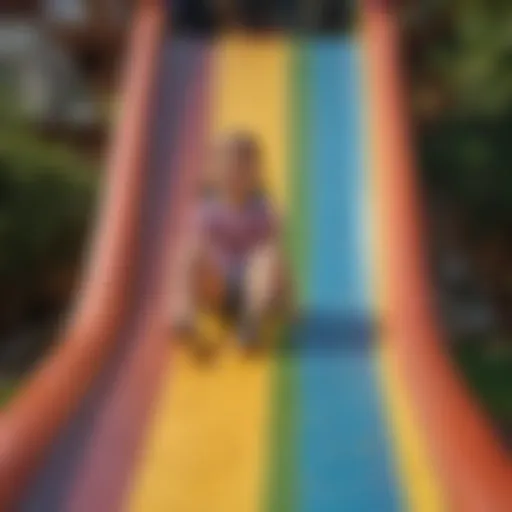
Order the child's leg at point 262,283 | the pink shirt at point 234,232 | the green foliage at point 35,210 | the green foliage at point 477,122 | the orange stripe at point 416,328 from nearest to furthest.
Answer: the orange stripe at point 416,328
the child's leg at point 262,283
the pink shirt at point 234,232
the green foliage at point 35,210
the green foliage at point 477,122

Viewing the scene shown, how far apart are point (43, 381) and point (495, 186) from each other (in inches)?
101

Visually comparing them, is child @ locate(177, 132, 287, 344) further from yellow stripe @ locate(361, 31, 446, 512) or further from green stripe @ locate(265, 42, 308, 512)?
yellow stripe @ locate(361, 31, 446, 512)

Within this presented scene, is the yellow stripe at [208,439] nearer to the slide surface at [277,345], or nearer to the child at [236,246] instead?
the slide surface at [277,345]

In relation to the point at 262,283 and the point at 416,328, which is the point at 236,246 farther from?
the point at 416,328

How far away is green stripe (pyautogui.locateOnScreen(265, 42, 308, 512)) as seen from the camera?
2381mm

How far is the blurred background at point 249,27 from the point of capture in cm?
452

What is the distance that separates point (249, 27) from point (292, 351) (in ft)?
8.54

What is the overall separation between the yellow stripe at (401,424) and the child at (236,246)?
11.2 inches

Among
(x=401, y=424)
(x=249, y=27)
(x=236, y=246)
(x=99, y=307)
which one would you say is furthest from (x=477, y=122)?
(x=401, y=424)

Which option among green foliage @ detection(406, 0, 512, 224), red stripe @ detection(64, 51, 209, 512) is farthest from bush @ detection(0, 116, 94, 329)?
green foliage @ detection(406, 0, 512, 224)

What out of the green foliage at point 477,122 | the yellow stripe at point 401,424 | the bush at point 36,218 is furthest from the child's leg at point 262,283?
the green foliage at point 477,122

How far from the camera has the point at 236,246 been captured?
318 centimetres

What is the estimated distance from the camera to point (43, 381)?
2.72 m

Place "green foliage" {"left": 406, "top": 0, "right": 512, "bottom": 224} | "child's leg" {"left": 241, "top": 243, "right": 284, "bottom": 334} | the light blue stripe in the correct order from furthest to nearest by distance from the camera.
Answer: "green foliage" {"left": 406, "top": 0, "right": 512, "bottom": 224}
"child's leg" {"left": 241, "top": 243, "right": 284, "bottom": 334}
the light blue stripe
